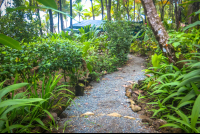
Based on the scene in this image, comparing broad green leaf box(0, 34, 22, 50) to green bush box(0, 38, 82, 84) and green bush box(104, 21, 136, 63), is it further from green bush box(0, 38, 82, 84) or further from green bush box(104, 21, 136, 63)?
green bush box(104, 21, 136, 63)

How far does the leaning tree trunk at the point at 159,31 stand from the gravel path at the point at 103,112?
1280 mm

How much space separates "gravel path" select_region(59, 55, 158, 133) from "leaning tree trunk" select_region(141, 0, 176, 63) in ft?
4.20

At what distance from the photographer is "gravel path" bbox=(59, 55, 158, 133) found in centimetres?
156

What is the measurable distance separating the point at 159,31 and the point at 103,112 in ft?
6.94

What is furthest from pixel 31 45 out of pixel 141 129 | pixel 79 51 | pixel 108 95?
pixel 141 129

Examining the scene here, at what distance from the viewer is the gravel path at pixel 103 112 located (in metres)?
1.56

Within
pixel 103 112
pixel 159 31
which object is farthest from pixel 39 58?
pixel 159 31

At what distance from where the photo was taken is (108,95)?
9.84ft

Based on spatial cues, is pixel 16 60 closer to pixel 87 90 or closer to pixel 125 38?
pixel 87 90

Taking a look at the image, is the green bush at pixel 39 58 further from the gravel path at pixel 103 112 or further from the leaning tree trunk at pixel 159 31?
the leaning tree trunk at pixel 159 31

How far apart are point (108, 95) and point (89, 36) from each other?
13.3ft

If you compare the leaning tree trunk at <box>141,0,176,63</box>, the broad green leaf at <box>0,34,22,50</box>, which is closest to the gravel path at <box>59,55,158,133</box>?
the broad green leaf at <box>0,34,22,50</box>

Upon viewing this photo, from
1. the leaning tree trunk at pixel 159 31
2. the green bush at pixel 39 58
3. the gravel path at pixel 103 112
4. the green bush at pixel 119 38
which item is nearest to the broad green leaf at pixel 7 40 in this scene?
the gravel path at pixel 103 112

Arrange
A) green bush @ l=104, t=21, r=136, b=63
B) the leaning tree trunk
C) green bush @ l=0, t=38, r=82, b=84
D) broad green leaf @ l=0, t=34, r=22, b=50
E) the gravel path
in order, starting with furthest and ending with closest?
green bush @ l=104, t=21, r=136, b=63
the leaning tree trunk
green bush @ l=0, t=38, r=82, b=84
the gravel path
broad green leaf @ l=0, t=34, r=22, b=50
